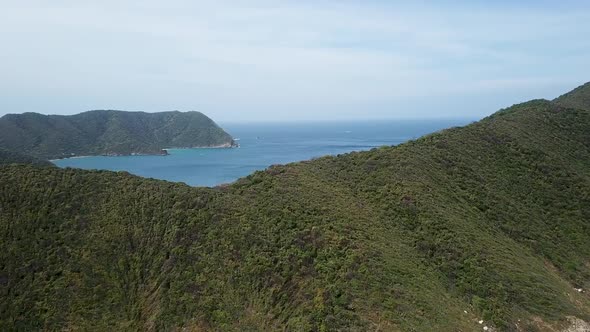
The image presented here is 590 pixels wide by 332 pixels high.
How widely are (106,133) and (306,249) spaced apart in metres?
139

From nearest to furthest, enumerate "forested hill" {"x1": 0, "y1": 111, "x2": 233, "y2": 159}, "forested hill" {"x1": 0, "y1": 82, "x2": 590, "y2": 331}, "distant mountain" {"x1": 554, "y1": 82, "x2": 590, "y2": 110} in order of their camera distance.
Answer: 1. "forested hill" {"x1": 0, "y1": 82, "x2": 590, "y2": 331}
2. "distant mountain" {"x1": 554, "y1": 82, "x2": 590, "y2": 110}
3. "forested hill" {"x1": 0, "y1": 111, "x2": 233, "y2": 159}

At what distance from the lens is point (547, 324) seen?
1981 centimetres

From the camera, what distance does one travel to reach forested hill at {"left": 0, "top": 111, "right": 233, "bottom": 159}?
12538 centimetres

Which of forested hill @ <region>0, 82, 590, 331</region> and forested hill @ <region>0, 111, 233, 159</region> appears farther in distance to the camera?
forested hill @ <region>0, 111, 233, 159</region>

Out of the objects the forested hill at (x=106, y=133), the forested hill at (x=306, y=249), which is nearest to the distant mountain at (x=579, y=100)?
the forested hill at (x=306, y=249)

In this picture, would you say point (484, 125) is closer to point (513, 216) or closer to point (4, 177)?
point (513, 216)

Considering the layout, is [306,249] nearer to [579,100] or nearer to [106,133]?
[579,100]

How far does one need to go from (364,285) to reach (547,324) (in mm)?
8360

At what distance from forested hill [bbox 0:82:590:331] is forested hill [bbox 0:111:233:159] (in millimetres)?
107093

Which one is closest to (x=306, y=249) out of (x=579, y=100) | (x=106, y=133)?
(x=579, y=100)

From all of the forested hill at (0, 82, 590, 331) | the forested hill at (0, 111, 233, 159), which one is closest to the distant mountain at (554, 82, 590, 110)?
the forested hill at (0, 82, 590, 331)

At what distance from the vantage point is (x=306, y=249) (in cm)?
2278

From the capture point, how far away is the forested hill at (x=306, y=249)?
2017cm

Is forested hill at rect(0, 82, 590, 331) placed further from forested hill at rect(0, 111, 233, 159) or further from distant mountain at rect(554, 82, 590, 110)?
forested hill at rect(0, 111, 233, 159)
